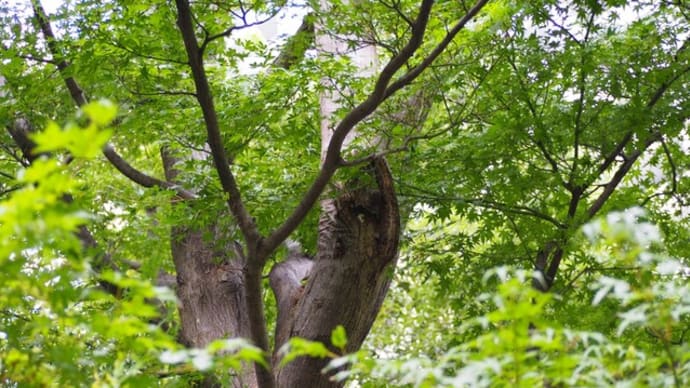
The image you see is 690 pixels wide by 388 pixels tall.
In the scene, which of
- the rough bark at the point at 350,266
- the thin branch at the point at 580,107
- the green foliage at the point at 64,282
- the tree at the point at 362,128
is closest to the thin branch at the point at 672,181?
the tree at the point at 362,128

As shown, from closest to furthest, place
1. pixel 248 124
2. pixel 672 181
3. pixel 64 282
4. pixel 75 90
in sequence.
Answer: pixel 64 282, pixel 248 124, pixel 75 90, pixel 672 181

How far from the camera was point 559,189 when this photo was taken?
15.3 ft

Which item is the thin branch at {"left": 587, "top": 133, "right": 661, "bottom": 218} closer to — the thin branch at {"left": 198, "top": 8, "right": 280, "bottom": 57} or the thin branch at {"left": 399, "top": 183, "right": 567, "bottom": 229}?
the thin branch at {"left": 399, "top": 183, "right": 567, "bottom": 229}

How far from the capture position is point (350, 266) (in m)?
4.06

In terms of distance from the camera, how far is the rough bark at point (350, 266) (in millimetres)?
4027

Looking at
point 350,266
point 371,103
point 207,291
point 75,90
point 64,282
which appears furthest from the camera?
point 207,291

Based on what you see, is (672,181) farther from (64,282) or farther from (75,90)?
(64,282)

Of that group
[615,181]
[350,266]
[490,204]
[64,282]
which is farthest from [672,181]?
[64,282]

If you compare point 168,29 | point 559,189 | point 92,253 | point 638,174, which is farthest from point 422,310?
point 92,253

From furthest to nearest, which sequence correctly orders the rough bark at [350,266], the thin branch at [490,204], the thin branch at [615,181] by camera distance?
the thin branch at [615,181], the thin branch at [490,204], the rough bark at [350,266]

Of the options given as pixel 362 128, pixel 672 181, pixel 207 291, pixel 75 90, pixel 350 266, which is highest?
pixel 75 90

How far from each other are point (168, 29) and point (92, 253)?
2078 mm

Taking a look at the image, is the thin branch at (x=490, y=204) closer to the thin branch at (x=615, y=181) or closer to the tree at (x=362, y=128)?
the tree at (x=362, y=128)

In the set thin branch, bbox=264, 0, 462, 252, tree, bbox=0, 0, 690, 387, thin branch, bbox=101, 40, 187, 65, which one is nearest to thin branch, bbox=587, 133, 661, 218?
tree, bbox=0, 0, 690, 387
